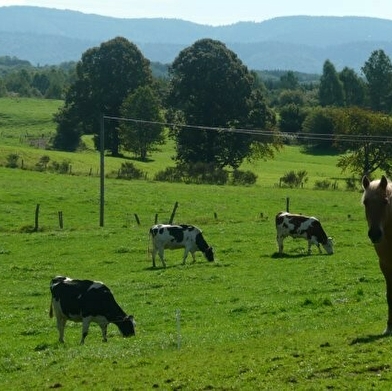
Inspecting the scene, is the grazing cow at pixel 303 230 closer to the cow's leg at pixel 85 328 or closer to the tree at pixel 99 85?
the cow's leg at pixel 85 328

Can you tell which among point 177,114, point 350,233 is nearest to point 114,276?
point 350,233

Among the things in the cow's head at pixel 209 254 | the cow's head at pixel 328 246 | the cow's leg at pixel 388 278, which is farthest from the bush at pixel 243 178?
the cow's leg at pixel 388 278

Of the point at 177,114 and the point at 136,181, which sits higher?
the point at 177,114

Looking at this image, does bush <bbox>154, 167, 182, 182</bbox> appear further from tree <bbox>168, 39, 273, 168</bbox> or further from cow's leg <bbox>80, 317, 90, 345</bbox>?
cow's leg <bbox>80, 317, 90, 345</bbox>

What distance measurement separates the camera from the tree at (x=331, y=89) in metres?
144

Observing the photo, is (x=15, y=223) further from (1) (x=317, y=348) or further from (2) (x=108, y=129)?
(2) (x=108, y=129)

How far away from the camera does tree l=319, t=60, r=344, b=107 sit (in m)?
144

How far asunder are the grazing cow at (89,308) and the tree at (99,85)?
74.9 m

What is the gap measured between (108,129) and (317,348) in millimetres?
79215

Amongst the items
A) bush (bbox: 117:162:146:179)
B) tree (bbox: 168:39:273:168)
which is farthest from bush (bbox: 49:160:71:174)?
tree (bbox: 168:39:273:168)

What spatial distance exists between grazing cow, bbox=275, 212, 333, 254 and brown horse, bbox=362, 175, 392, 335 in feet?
67.1

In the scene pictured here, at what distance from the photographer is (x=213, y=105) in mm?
81000

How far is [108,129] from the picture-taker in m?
92.4

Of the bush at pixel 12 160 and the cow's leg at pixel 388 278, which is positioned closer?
the cow's leg at pixel 388 278
